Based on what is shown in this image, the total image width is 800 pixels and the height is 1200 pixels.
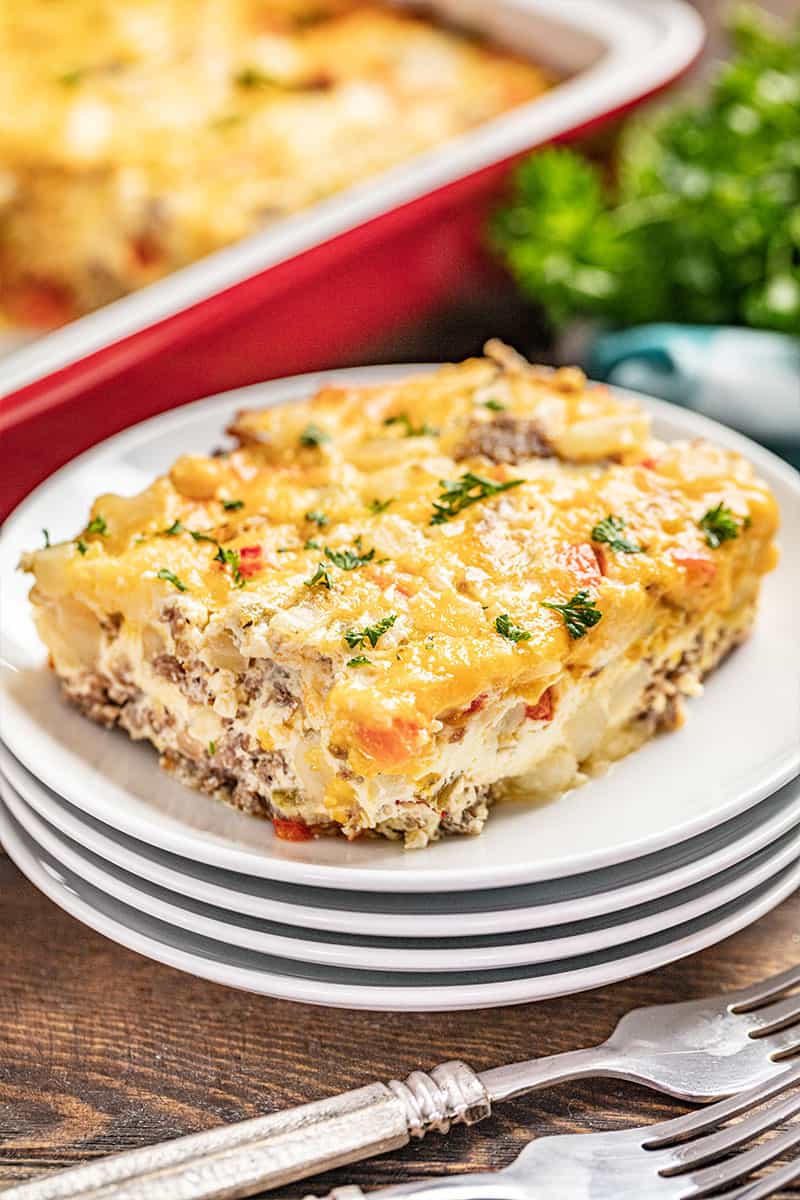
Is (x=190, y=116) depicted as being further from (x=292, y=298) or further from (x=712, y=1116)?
(x=712, y=1116)

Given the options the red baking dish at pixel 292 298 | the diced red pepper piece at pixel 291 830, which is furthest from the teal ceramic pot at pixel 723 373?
the diced red pepper piece at pixel 291 830

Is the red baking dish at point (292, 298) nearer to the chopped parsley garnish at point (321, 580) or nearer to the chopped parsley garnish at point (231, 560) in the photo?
the chopped parsley garnish at point (231, 560)

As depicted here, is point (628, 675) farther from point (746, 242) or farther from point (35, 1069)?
point (746, 242)

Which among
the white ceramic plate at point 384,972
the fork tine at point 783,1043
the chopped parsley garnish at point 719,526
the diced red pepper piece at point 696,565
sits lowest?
the fork tine at point 783,1043

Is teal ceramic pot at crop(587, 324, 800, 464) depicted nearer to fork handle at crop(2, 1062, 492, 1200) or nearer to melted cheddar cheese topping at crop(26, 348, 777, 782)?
melted cheddar cheese topping at crop(26, 348, 777, 782)

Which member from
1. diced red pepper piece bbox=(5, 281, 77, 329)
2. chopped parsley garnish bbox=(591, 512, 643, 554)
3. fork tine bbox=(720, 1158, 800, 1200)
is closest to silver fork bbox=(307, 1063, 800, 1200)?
fork tine bbox=(720, 1158, 800, 1200)

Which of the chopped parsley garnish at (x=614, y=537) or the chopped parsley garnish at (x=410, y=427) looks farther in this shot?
the chopped parsley garnish at (x=410, y=427)

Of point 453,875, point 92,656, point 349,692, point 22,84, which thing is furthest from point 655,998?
point 22,84
